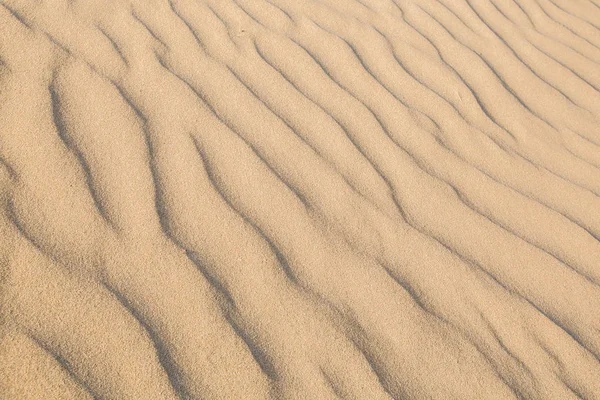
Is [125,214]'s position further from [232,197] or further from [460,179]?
[460,179]

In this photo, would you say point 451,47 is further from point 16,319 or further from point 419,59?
point 16,319

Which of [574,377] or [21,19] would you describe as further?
[21,19]

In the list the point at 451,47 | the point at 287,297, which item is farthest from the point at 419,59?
the point at 287,297

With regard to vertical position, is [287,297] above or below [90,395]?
above

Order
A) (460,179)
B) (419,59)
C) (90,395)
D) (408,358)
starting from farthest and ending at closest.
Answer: (419,59), (460,179), (408,358), (90,395)

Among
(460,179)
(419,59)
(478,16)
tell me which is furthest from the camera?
(478,16)

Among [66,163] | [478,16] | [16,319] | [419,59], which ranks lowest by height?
[16,319]
